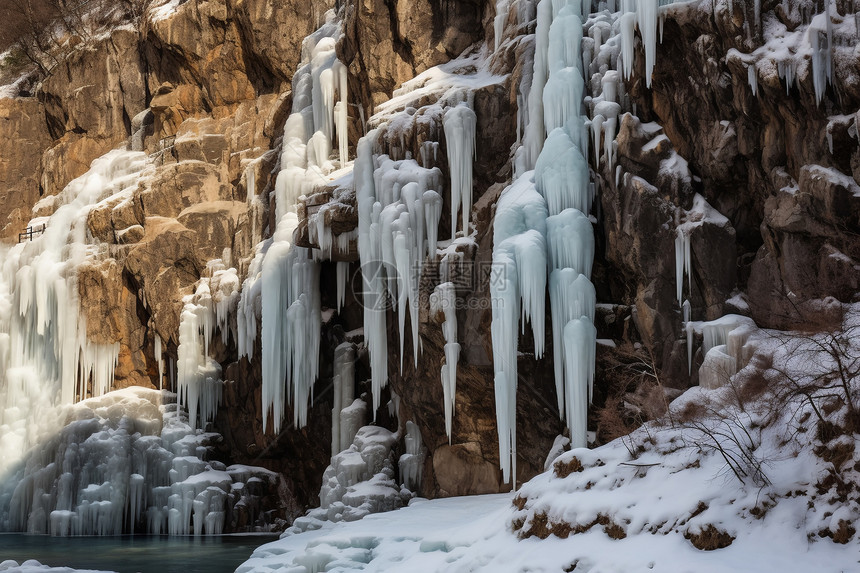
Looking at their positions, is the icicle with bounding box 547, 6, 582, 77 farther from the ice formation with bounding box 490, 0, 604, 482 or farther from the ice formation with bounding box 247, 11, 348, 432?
the ice formation with bounding box 247, 11, 348, 432

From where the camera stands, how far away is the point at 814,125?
61.6ft

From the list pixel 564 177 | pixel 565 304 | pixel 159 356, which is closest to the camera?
pixel 565 304

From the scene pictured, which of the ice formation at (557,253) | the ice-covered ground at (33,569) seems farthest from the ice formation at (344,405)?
the ice-covered ground at (33,569)

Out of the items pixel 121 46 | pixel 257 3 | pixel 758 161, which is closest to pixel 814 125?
pixel 758 161

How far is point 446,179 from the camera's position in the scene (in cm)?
2677

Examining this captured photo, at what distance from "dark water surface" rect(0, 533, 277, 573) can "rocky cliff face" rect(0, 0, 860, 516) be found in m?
5.20

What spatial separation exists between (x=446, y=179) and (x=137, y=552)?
49.7 feet

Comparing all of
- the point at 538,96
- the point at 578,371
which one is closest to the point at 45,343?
the point at 538,96

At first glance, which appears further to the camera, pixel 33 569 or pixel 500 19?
pixel 500 19

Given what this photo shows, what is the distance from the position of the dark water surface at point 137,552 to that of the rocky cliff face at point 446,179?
520 cm

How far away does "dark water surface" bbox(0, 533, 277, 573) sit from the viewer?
2261 centimetres

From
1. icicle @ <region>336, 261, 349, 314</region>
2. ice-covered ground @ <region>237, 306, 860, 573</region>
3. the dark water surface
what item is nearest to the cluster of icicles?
ice-covered ground @ <region>237, 306, 860, 573</region>

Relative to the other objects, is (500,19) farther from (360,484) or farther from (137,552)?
(137,552)

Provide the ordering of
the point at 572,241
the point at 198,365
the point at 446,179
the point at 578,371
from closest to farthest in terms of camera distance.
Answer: the point at 578,371 < the point at 572,241 < the point at 446,179 < the point at 198,365
